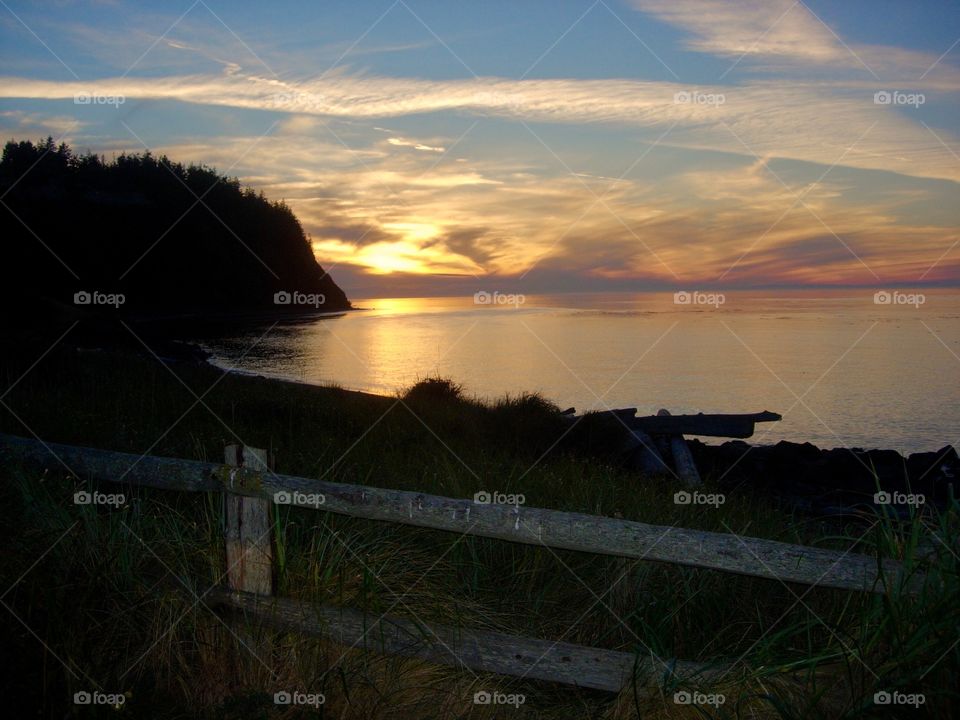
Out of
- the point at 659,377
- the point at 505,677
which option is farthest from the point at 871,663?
the point at 659,377

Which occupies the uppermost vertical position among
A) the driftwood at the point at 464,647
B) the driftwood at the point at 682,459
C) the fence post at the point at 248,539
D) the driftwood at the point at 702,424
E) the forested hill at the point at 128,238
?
the forested hill at the point at 128,238

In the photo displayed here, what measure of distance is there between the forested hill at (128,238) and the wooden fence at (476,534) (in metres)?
37.5

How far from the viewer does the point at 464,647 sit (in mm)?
5031

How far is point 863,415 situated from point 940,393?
4.90m

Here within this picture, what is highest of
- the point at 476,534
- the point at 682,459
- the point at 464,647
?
the point at 682,459

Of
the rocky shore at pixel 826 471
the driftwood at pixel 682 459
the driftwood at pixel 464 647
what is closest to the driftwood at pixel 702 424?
the driftwood at pixel 682 459

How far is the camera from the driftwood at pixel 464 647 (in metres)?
4.79

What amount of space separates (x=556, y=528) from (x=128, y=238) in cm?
5982

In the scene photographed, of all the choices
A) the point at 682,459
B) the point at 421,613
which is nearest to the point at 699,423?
the point at 682,459

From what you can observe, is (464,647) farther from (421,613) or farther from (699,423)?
(699,423)

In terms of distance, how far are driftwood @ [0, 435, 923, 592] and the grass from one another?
0.27m

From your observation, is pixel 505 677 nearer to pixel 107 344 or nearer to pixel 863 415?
pixel 863 415

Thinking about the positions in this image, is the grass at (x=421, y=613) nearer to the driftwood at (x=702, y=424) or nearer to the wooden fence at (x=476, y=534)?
the wooden fence at (x=476, y=534)

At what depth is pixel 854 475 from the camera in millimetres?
16469
